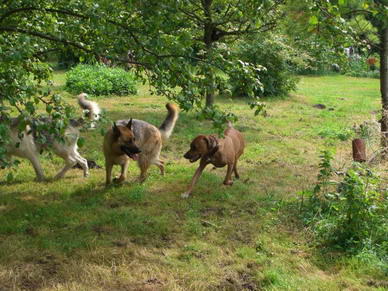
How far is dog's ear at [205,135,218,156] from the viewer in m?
6.91

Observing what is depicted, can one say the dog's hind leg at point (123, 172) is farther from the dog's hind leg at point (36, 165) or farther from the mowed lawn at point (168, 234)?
the dog's hind leg at point (36, 165)

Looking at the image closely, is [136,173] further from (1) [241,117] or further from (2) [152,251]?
(1) [241,117]

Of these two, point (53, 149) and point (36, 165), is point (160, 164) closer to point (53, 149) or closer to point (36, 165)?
point (53, 149)

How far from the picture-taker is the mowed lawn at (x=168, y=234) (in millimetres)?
4621

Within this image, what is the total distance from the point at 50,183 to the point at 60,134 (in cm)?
393

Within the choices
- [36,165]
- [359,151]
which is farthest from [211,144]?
[36,165]

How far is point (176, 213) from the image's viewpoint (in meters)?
6.44

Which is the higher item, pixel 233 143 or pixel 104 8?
pixel 104 8

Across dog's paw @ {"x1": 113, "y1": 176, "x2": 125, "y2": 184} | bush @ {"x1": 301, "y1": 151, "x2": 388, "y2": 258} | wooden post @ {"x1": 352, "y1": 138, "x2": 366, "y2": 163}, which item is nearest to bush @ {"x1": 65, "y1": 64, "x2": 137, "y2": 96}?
dog's paw @ {"x1": 113, "y1": 176, "x2": 125, "y2": 184}

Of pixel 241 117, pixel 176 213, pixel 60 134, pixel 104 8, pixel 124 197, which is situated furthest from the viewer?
pixel 241 117

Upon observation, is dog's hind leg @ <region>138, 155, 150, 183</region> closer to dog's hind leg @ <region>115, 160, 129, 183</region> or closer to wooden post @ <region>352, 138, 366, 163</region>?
dog's hind leg @ <region>115, 160, 129, 183</region>

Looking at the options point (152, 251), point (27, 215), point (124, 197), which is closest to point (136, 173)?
point (124, 197)

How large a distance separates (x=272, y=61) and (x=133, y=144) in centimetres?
1350

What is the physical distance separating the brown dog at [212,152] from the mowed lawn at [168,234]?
1.20 ft
